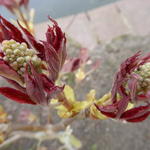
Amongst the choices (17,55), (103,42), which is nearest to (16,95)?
(17,55)

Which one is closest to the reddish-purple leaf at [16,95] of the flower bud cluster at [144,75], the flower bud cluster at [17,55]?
the flower bud cluster at [17,55]

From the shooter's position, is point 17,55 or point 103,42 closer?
point 17,55

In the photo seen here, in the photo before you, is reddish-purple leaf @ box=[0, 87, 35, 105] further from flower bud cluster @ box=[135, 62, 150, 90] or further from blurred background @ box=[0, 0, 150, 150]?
blurred background @ box=[0, 0, 150, 150]

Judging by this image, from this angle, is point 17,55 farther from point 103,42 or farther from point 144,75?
point 103,42

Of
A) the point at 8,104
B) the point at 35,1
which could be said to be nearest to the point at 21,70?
the point at 8,104

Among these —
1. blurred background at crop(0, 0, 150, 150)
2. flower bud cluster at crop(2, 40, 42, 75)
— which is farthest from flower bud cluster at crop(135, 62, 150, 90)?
blurred background at crop(0, 0, 150, 150)

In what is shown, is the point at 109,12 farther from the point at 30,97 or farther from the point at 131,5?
the point at 30,97
